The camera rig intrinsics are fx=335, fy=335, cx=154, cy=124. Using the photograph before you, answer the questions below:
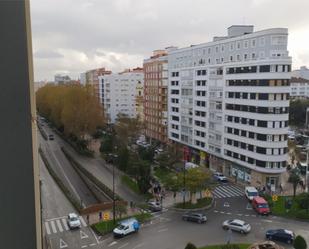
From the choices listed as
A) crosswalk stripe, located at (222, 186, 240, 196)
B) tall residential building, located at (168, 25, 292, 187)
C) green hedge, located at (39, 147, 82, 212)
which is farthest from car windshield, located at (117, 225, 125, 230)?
tall residential building, located at (168, 25, 292, 187)

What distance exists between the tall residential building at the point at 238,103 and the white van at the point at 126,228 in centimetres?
1995

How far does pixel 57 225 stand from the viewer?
3102cm

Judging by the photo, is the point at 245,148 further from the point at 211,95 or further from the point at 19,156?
the point at 19,156

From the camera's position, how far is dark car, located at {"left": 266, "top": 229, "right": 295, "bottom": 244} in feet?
88.0

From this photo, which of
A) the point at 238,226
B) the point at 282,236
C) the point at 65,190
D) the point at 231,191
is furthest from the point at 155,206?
the point at 282,236

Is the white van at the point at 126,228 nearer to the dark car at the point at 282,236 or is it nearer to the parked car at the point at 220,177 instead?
the dark car at the point at 282,236

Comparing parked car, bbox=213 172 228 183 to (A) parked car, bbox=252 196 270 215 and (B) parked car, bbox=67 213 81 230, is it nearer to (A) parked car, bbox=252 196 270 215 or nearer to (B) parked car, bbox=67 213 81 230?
(A) parked car, bbox=252 196 270 215

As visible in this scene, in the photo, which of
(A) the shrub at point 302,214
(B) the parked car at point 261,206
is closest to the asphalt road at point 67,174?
(B) the parked car at point 261,206

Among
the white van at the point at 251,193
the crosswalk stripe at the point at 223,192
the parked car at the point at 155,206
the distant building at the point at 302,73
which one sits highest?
the distant building at the point at 302,73

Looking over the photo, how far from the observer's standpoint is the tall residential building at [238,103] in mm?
41000

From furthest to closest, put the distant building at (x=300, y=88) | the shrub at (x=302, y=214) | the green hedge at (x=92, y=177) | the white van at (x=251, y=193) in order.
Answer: the distant building at (x=300, y=88) < the green hedge at (x=92, y=177) < the white van at (x=251, y=193) < the shrub at (x=302, y=214)

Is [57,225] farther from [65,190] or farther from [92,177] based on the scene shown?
[92,177]

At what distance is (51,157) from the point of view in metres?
60.3

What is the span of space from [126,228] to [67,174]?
23994mm
